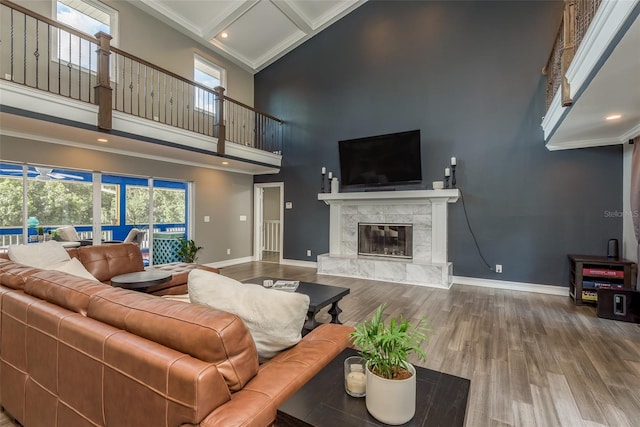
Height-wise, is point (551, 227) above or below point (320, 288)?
above

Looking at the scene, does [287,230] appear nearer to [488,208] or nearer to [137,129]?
[137,129]

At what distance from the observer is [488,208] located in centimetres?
511

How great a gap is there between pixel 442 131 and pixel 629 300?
3.51 meters

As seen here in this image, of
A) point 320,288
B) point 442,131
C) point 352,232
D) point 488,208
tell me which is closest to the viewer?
point 320,288

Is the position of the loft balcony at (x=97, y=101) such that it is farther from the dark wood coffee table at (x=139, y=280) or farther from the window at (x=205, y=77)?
the dark wood coffee table at (x=139, y=280)

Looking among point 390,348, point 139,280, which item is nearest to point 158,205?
point 139,280

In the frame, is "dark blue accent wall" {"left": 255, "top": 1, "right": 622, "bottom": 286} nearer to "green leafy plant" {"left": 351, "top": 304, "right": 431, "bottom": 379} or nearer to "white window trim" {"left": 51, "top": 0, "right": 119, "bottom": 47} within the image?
"white window trim" {"left": 51, "top": 0, "right": 119, "bottom": 47}

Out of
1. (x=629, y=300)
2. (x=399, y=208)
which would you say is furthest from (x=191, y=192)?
(x=629, y=300)

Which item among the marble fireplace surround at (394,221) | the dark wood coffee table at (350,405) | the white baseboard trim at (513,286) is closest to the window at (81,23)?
the marble fireplace surround at (394,221)

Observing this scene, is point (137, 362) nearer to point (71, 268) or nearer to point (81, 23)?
point (71, 268)

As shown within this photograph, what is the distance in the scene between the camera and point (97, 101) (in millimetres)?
3979

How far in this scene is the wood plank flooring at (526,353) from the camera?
6.34 feet

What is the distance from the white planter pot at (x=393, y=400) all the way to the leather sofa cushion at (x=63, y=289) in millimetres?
1343

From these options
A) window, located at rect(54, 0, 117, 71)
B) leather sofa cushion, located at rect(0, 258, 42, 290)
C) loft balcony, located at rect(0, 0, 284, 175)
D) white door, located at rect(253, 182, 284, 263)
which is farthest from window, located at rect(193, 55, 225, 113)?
leather sofa cushion, located at rect(0, 258, 42, 290)
